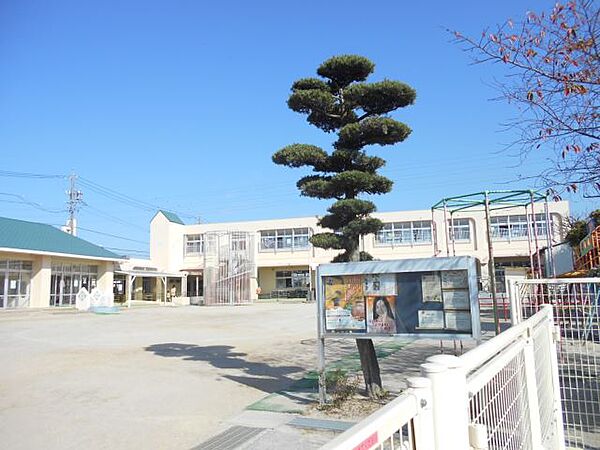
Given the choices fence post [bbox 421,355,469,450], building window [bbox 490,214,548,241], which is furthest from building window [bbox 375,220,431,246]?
fence post [bbox 421,355,469,450]

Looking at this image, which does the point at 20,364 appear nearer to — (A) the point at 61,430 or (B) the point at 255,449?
(A) the point at 61,430

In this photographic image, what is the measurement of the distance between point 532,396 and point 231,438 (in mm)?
3020

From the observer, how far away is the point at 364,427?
119 centimetres

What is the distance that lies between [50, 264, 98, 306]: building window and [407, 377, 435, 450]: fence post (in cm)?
3226

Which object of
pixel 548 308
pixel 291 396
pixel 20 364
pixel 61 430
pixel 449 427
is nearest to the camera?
pixel 449 427

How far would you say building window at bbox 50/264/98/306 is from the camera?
97.9 feet

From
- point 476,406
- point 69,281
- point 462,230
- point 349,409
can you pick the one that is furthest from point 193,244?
point 476,406

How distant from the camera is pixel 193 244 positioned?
4962cm

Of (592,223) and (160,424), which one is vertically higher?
(592,223)

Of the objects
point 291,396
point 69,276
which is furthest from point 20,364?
point 69,276

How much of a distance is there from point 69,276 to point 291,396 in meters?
29.2

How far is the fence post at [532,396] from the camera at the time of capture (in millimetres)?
2766

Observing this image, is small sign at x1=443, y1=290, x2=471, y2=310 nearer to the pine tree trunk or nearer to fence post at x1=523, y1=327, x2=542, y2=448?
the pine tree trunk

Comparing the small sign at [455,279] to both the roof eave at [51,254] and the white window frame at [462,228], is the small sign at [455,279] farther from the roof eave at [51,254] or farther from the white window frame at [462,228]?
the white window frame at [462,228]
